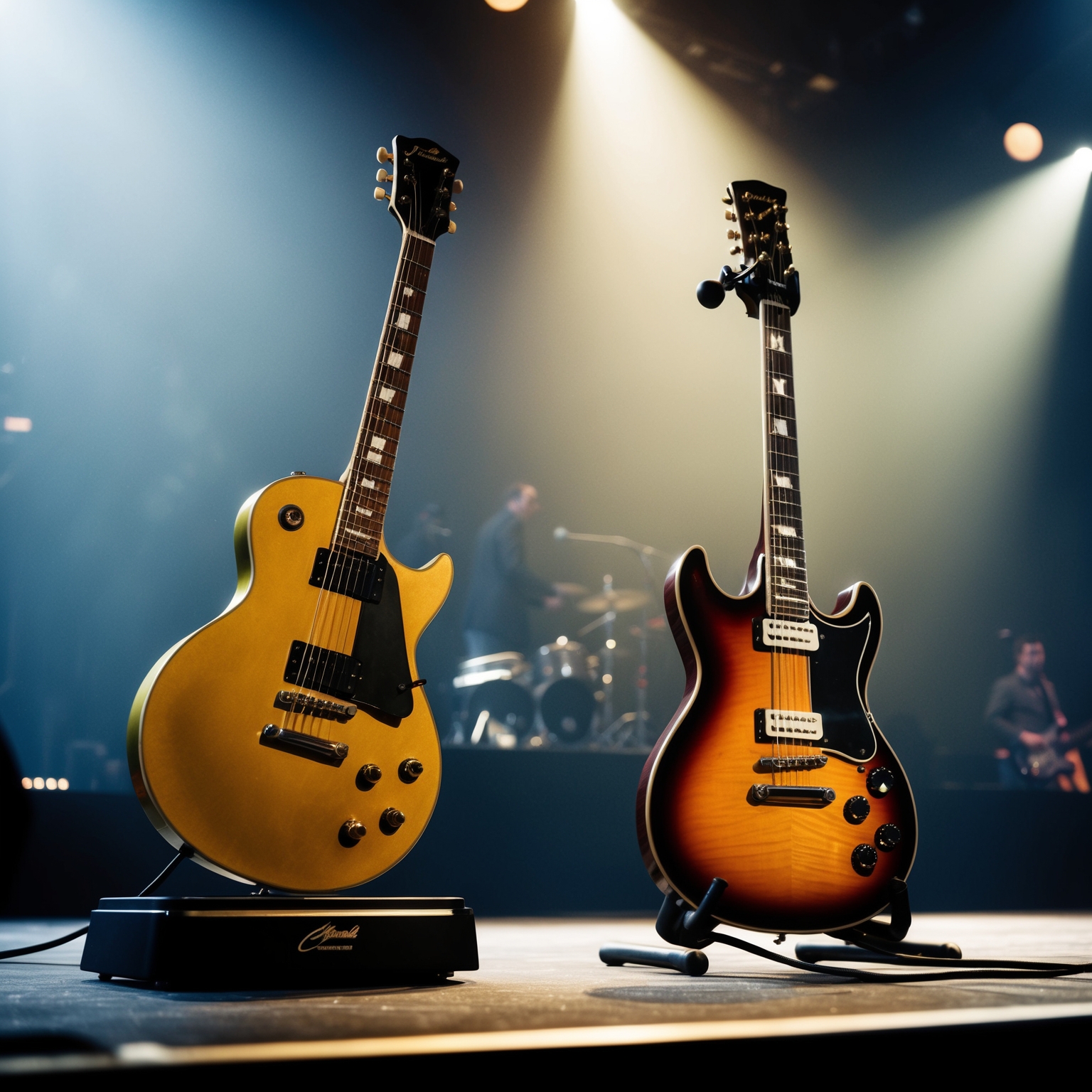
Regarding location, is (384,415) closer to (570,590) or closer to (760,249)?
(760,249)

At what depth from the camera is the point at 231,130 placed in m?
5.09

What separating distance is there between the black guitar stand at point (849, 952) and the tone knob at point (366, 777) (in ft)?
1.86

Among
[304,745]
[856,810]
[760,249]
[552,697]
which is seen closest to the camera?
[304,745]

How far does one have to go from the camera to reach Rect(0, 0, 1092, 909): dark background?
4.96 meters

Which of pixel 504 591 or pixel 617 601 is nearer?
pixel 504 591

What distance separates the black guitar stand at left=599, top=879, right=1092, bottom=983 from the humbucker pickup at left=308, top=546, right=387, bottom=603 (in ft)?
2.51

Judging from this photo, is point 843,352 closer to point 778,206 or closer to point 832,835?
point 778,206

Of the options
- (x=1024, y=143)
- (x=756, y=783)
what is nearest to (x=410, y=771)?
(x=756, y=783)

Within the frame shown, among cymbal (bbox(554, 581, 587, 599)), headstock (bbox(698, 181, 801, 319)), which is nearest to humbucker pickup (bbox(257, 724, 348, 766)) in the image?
headstock (bbox(698, 181, 801, 319))

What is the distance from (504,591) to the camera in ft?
18.7

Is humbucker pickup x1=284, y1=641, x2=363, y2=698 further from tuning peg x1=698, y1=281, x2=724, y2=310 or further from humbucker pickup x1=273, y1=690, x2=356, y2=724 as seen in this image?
tuning peg x1=698, y1=281, x2=724, y2=310

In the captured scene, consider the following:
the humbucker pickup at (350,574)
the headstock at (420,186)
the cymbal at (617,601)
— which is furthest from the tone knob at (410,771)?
the cymbal at (617,601)

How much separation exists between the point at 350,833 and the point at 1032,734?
5104 millimetres

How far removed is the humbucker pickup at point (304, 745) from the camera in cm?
174
